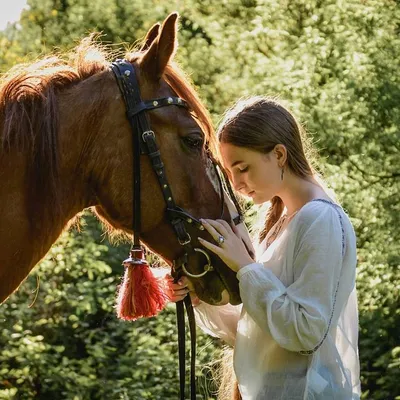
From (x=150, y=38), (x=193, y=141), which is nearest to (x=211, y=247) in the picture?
(x=193, y=141)

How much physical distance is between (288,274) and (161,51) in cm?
78

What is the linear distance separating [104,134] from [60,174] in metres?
0.18

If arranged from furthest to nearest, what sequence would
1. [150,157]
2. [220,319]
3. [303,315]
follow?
1. [220,319]
2. [150,157]
3. [303,315]

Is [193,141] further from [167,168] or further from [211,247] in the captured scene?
[211,247]

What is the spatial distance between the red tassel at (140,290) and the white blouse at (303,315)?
277 mm

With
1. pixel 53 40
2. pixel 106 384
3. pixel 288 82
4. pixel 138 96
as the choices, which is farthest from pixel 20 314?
pixel 138 96

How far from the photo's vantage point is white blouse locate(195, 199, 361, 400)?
8.68 ft

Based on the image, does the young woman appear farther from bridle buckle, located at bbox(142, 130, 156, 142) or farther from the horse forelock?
bridle buckle, located at bbox(142, 130, 156, 142)

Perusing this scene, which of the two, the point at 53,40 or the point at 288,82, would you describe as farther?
the point at 53,40

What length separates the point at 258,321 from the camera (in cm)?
268

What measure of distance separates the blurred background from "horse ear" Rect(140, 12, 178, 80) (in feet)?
10.1

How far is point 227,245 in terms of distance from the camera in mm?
2766

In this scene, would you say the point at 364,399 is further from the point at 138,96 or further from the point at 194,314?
the point at 138,96

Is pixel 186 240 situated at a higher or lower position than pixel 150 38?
lower
